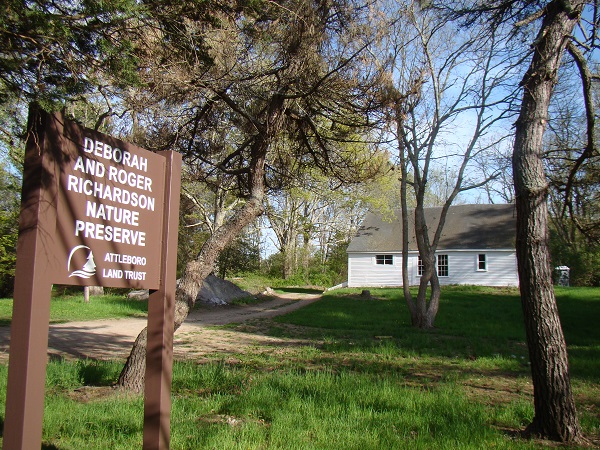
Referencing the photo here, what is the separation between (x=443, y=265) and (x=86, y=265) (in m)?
33.7

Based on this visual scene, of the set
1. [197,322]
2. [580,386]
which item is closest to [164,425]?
[580,386]

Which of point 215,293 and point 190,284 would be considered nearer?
point 190,284

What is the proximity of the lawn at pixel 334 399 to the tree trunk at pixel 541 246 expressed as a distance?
44cm

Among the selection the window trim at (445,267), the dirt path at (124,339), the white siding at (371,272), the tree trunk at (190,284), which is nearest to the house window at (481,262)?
the window trim at (445,267)

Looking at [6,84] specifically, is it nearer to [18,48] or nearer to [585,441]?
[18,48]

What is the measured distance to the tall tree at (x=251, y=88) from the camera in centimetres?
717

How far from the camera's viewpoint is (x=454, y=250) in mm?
34812

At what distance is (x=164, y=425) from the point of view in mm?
3852

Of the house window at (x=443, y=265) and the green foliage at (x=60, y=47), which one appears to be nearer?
the green foliage at (x=60, y=47)

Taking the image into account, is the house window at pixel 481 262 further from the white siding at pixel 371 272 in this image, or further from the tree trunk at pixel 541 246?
the tree trunk at pixel 541 246

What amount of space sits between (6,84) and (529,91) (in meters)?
5.67

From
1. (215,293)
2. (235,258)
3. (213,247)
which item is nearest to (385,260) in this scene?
(235,258)

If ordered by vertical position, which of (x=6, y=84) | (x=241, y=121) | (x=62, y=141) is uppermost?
(x=241, y=121)

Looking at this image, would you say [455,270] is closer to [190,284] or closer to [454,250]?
[454,250]
